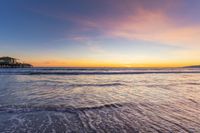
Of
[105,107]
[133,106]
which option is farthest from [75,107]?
[133,106]

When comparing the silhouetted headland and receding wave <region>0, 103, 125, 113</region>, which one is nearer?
receding wave <region>0, 103, 125, 113</region>

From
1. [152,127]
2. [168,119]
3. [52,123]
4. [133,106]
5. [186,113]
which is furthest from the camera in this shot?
[133,106]

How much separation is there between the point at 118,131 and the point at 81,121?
1.32 m

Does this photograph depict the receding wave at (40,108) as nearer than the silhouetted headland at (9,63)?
Yes

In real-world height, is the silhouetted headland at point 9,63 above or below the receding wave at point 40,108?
above

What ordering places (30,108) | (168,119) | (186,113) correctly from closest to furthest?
(168,119), (186,113), (30,108)

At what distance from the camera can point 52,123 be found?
5336 millimetres

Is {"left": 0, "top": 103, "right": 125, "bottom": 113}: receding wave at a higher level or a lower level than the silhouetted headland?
lower

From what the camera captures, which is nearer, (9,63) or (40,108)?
(40,108)

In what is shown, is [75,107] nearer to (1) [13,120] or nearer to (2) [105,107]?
(2) [105,107]

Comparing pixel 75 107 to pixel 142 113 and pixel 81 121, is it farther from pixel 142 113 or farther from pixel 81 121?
pixel 142 113

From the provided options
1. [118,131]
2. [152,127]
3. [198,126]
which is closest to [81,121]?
[118,131]

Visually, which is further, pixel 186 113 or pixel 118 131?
pixel 186 113

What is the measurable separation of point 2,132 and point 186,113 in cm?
567
